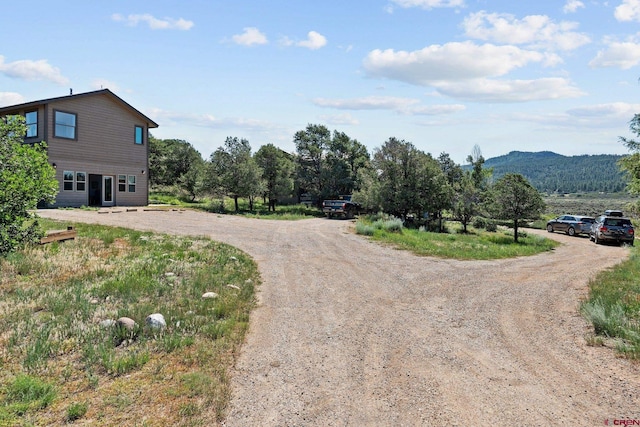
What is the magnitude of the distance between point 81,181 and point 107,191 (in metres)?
2.02

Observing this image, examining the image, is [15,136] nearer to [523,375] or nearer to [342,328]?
[342,328]

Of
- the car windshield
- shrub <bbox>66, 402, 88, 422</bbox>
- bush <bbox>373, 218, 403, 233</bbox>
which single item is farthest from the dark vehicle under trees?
shrub <bbox>66, 402, 88, 422</bbox>

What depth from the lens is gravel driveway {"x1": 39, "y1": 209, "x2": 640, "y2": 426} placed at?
3.80 m

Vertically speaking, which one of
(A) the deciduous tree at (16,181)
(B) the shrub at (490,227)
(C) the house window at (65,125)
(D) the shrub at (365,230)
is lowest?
(B) the shrub at (490,227)

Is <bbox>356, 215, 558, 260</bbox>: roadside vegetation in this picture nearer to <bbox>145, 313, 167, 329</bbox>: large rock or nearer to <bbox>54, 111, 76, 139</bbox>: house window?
<bbox>145, 313, 167, 329</bbox>: large rock

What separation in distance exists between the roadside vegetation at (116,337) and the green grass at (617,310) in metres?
5.31

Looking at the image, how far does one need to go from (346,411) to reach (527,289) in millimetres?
6883

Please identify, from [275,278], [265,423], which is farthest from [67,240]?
[265,423]

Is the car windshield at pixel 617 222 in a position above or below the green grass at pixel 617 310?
above

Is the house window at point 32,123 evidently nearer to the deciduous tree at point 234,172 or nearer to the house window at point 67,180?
the house window at point 67,180

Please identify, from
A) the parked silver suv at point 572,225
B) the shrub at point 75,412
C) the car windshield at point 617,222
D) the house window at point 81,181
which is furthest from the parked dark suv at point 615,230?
the house window at point 81,181

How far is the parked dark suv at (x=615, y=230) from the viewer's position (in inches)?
898

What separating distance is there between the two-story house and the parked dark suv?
97.3ft

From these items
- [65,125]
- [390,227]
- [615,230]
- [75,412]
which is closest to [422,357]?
[75,412]
